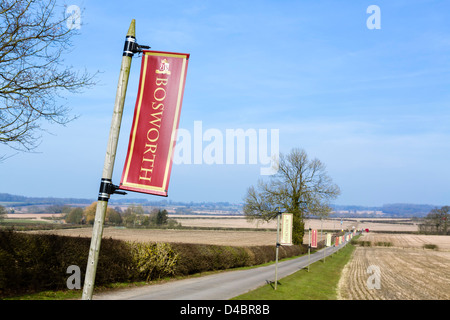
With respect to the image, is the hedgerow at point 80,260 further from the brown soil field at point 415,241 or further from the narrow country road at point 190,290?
the brown soil field at point 415,241

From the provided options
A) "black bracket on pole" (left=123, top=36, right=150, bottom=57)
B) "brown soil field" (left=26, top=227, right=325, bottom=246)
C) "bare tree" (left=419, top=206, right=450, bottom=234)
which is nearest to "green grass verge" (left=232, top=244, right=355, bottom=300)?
"black bracket on pole" (left=123, top=36, right=150, bottom=57)

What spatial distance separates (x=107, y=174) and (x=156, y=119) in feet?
3.51

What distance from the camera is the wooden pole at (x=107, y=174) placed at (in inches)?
190

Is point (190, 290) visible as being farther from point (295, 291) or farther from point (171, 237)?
point (171, 237)

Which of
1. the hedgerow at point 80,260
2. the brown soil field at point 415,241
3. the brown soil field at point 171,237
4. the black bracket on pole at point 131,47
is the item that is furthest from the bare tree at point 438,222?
the black bracket on pole at point 131,47

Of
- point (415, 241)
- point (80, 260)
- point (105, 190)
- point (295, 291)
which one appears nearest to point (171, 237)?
point (295, 291)

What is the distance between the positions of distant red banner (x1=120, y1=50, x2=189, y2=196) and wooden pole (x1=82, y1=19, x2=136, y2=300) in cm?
32

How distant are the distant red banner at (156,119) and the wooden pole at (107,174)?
1.05 feet

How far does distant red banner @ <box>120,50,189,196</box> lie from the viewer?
211 inches

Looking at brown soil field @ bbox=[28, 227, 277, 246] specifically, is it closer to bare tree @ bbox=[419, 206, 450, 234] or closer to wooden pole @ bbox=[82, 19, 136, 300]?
wooden pole @ bbox=[82, 19, 136, 300]

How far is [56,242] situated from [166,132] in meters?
10.5

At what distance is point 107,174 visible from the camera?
16.3 ft
